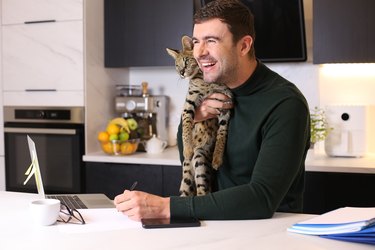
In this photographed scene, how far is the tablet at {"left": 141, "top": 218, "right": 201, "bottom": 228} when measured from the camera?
4.84ft

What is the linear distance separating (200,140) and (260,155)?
15.3 inches

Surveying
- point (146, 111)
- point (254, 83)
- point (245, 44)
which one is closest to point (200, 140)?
point (254, 83)

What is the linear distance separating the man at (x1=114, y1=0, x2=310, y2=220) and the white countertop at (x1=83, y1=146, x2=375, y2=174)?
1.01 metres

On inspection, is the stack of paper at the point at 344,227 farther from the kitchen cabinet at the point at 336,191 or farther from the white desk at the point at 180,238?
the kitchen cabinet at the point at 336,191

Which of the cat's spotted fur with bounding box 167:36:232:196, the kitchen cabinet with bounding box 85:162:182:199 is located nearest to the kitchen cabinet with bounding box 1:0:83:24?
the kitchen cabinet with bounding box 85:162:182:199

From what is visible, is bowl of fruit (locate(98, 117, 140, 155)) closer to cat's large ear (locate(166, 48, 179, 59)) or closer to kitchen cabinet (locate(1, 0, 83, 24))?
kitchen cabinet (locate(1, 0, 83, 24))

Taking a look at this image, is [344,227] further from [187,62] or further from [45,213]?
[187,62]

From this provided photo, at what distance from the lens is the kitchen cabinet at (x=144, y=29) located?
3377 mm

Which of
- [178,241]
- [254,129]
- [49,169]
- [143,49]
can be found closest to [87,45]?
[143,49]

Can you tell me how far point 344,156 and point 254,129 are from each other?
1.53 meters

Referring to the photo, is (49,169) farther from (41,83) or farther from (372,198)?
(372,198)

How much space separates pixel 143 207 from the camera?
1548 mm

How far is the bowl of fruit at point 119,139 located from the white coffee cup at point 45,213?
1807 mm

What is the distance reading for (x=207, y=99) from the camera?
6.56 ft
